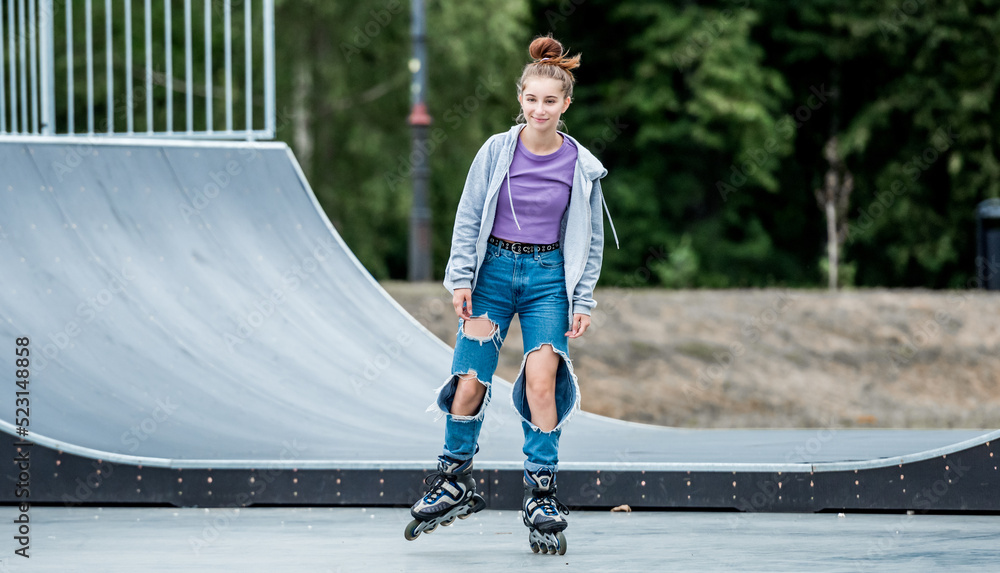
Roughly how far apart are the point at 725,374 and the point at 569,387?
6.16m

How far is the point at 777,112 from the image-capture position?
83.3ft

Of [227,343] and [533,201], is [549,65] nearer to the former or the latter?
[533,201]

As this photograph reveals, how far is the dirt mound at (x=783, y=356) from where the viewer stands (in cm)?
968

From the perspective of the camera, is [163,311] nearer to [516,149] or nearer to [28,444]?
[28,444]

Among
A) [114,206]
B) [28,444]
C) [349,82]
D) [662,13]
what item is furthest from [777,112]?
[28,444]

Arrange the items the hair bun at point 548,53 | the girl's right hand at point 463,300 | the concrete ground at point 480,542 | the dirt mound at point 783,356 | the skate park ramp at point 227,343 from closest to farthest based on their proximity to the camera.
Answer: the concrete ground at point 480,542 < the girl's right hand at point 463,300 < the hair bun at point 548,53 < the skate park ramp at point 227,343 < the dirt mound at point 783,356

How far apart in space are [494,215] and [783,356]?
6743 mm

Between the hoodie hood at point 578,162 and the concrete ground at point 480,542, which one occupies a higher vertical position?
the hoodie hood at point 578,162

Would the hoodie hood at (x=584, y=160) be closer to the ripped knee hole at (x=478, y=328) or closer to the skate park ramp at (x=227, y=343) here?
the ripped knee hole at (x=478, y=328)

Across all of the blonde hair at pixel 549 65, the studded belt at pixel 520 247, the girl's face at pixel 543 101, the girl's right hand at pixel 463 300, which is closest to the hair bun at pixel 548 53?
the blonde hair at pixel 549 65

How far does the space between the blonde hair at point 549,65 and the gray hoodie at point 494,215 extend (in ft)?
0.58

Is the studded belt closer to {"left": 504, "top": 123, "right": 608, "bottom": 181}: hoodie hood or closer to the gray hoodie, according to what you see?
the gray hoodie

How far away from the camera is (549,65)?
14.0 feet

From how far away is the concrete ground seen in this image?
3.82 meters
